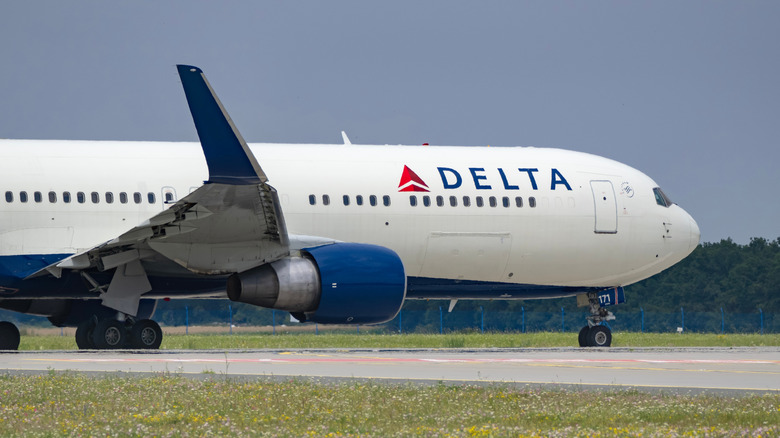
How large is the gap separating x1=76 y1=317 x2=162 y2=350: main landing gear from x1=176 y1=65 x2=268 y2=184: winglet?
492 cm

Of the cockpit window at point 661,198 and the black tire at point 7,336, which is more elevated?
the cockpit window at point 661,198

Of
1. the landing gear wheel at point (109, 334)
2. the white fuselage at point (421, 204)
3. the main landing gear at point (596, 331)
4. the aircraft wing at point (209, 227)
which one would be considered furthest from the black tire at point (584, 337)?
the landing gear wheel at point (109, 334)

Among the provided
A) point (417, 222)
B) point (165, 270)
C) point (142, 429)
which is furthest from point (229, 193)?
point (142, 429)

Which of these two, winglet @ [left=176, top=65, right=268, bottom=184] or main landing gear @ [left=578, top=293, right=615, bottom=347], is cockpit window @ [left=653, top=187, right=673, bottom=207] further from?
winglet @ [left=176, top=65, right=268, bottom=184]

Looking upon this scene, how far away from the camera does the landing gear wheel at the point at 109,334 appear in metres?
20.5

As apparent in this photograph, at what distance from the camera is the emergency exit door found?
24.3 metres

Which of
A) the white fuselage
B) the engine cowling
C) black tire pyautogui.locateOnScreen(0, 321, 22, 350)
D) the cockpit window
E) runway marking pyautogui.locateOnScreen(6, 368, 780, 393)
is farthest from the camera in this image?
the cockpit window

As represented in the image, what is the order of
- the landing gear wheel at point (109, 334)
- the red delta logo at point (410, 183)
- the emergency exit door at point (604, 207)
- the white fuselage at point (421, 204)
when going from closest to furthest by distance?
the landing gear wheel at point (109, 334) → the white fuselage at point (421, 204) → the red delta logo at point (410, 183) → the emergency exit door at point (604, 207)

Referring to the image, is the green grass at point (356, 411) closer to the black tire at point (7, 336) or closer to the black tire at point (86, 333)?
the black tire at point (86, 333)

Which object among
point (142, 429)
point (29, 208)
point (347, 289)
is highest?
point (29, 208)

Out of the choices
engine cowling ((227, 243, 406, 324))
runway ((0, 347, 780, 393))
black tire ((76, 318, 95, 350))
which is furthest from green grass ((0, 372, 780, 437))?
black tire ((76, 318, 95, 350))

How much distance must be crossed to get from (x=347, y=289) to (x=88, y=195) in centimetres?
513

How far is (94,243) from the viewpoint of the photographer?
68.0ft

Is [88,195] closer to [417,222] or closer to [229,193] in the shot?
[229,193]
